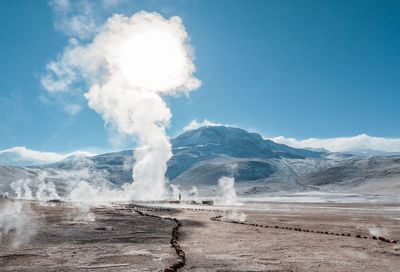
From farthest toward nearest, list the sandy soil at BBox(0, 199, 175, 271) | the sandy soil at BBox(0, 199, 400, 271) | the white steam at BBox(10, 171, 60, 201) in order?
the white steam at BBox(10, 171, 60, 201) → the sandy soil at BBox(0, 199, 400, 271) → the sandy soil at BBox(0, 199, 175, 271)

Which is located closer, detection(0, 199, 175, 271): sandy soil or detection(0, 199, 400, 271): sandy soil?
detection(0, 199, 175, 271): sandy soil

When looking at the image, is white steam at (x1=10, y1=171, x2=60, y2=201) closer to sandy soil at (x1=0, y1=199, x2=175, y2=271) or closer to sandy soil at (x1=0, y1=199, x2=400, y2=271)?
sandy soil at (x1=0, y1=199, x2=175, y2=271)

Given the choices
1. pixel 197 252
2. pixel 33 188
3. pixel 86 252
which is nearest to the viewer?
pixel 86 252

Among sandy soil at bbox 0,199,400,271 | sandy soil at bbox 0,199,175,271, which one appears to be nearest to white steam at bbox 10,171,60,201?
sandy soil at bbox 0,199,175,271

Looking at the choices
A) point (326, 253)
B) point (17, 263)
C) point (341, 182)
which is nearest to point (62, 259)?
point (17, 263)

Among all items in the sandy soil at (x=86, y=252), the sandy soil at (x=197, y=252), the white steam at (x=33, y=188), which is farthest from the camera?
the white steam at (x=33, y=188)

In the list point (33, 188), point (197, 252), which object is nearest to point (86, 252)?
point (197, 252)

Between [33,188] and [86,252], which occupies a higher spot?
[33,188]

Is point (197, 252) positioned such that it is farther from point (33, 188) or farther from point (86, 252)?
point (33, 188)

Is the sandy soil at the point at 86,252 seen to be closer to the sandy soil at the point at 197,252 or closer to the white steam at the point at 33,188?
the sandy soil at the point at 197,252

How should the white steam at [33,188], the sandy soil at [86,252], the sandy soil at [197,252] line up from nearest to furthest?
the sandy soil at [86,252], the sandy soil at [197,252], the white steam at [33,188]

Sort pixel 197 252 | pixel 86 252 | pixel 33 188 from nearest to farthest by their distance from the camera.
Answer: pixel 86 252, pixel 197 252, pixel 33 188

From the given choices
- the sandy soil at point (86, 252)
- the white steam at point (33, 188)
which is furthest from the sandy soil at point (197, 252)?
the white steam at point (33, 188)

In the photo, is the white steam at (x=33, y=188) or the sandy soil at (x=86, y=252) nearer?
the sandy soil at (x=86, y=252)
